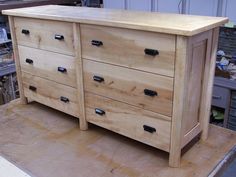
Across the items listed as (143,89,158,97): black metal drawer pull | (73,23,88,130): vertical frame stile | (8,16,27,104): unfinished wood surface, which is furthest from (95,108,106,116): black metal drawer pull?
(8,16,27,104): unfinished wood surface

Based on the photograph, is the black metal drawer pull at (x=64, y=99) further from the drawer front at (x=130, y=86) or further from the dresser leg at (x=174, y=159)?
the dresser leg at (x=174, y=159)

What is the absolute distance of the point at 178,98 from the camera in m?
1.23

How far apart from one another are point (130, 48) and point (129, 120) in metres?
0.36

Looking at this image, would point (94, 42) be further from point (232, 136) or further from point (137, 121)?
point (232, 136)

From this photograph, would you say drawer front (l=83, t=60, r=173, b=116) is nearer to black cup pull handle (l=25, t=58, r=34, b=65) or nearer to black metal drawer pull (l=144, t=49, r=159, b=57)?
black metal drawer pull (l=144, t=49, r=159, b=57)

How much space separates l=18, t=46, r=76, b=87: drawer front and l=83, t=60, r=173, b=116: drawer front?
121 mm

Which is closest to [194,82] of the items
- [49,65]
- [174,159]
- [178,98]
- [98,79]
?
[178,98]

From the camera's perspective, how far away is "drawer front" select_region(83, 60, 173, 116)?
128 centimetres

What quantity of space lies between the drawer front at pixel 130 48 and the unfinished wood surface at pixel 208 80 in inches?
10.4

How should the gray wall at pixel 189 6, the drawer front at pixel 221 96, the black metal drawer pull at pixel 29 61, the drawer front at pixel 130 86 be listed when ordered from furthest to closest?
the drawer front at pixel 221 96
the gray wall at pixel 189 6
the black metal drawer pull at pixel 29 61
the drawer front at pixel 130 86

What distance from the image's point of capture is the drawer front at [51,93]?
169 cm

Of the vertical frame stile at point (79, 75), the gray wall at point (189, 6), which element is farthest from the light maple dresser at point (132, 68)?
the gray wall at point (189, 6)

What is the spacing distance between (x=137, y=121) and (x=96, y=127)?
0.38 metres

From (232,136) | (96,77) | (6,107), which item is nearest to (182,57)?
(96,77)
